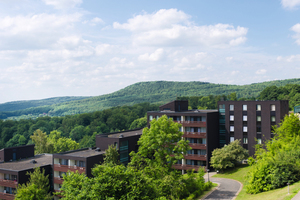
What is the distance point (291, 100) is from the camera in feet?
414

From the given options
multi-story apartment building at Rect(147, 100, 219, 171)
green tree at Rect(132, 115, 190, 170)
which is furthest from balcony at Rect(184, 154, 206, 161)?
green tree at Rect(132, 115, 190, 170)

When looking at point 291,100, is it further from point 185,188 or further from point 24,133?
point 24,133

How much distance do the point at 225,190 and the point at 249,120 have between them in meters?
23.1

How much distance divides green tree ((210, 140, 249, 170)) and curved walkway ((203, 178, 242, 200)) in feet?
14.5

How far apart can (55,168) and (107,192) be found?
30237 millimetres

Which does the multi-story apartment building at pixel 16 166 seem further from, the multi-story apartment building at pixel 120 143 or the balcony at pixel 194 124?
the balcony at pixel 194 124

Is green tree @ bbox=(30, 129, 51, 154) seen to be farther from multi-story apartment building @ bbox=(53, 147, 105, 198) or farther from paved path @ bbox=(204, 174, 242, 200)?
paved path @ bbox=(204, 174, 242, 200)

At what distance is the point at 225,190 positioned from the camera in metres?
45.3

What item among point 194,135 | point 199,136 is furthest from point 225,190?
point 194,135

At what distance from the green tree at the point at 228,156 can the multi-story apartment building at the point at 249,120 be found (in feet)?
14.5

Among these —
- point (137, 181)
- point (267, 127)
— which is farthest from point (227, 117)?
point (137, 181)

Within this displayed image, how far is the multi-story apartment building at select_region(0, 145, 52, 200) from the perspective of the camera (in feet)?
147

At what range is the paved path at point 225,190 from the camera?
42237 mm

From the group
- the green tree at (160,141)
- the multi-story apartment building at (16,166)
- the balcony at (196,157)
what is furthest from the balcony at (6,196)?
the balcony at (196,157)
